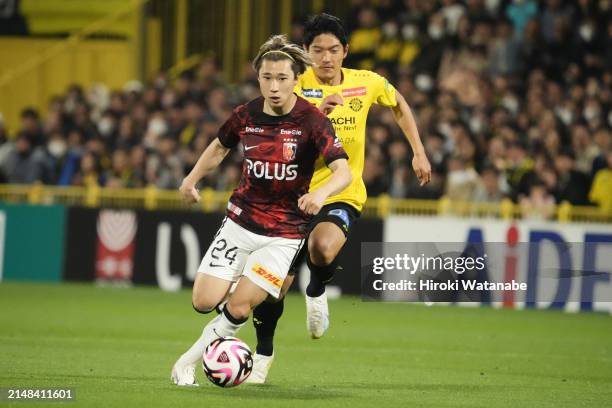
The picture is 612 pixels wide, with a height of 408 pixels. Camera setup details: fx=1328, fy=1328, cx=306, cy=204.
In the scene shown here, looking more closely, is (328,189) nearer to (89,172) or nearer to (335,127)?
(335,127)

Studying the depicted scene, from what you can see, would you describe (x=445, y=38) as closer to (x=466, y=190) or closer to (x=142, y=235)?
(x=466, y=190)

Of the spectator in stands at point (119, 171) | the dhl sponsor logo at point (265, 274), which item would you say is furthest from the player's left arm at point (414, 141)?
the spectator in stands at point (119, 171)

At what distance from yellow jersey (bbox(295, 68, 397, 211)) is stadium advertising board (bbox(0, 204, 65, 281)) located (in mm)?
11007

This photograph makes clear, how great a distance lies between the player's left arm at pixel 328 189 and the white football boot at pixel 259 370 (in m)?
1.65

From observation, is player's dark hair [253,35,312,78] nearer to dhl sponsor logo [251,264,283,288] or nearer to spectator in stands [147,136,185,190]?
dhl sponsor logo [251,264,283,288]

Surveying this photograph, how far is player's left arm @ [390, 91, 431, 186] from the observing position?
10.5 meters

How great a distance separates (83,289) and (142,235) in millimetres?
1228

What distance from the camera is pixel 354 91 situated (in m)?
10.7

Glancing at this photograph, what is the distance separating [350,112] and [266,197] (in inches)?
67.0

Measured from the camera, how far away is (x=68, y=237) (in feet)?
68.8

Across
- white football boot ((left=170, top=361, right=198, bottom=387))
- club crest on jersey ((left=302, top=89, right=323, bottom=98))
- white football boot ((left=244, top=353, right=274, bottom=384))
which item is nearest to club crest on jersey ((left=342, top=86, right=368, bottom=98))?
club crest on jersey ((left=302, top=89, right=323, bottom=98))

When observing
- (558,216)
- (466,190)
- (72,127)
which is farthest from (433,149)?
(72,127)

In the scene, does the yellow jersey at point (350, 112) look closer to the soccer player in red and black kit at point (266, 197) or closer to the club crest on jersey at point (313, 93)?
the club crest on jersey at point (313, 93)

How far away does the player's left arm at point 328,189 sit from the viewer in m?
8.44
